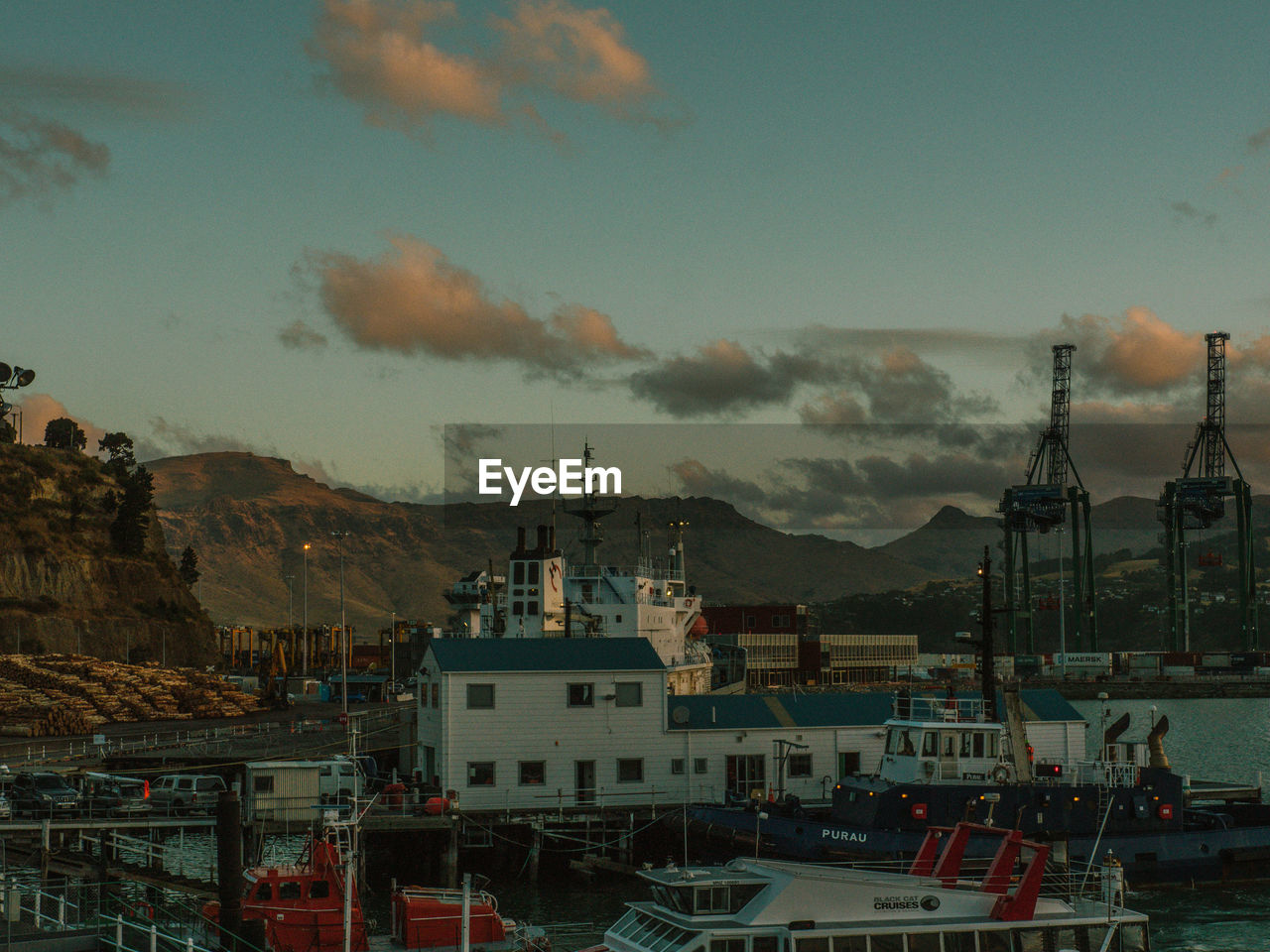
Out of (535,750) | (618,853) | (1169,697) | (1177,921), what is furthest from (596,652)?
(1169,697)

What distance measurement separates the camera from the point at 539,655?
4672cm

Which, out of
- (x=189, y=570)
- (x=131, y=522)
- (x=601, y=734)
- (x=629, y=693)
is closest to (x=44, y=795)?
(x=601, y=734)

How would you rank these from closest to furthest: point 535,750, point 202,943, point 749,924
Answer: point 749,924
point 202,943
point 535,750

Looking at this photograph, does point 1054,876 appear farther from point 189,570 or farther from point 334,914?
point 189,570

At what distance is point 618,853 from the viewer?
1764 inches

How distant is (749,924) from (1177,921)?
74.4ft

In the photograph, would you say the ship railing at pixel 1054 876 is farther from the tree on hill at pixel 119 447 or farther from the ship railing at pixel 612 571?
the tree on hill at pixel 119 447

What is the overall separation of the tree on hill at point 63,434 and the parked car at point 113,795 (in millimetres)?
147719

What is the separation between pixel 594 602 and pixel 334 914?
3865 cm

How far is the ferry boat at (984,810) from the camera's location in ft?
131

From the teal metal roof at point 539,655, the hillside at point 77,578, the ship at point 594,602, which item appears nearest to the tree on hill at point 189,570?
the hillside at point 77,578

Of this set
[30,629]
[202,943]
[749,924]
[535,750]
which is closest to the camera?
[749,924]

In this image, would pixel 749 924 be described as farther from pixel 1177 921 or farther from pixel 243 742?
pixel 243 742

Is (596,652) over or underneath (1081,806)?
over
